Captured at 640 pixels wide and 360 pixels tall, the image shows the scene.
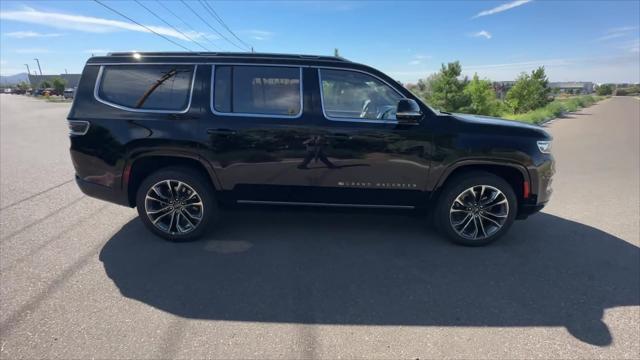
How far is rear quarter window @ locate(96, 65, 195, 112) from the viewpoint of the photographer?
3.76m

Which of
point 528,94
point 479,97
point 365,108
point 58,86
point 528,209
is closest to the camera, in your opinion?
point 365,108

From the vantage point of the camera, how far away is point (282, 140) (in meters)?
3.71

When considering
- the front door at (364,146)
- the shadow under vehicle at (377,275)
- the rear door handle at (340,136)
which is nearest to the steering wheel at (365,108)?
the front door at (364,146)

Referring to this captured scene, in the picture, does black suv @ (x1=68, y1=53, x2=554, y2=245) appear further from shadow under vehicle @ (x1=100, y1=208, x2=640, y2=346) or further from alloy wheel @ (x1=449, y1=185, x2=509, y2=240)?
shadow under vehicle @ (x1=100, y1=208, x2=640, y2=346)

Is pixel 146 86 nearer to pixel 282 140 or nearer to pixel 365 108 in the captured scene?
pixel 282 140

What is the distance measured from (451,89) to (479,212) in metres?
45.3

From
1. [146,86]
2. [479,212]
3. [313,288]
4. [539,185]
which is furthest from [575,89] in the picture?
[146,86]

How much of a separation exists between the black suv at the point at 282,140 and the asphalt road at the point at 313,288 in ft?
1.79

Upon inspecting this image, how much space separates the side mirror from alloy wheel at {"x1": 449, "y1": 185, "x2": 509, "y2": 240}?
1.00 metres

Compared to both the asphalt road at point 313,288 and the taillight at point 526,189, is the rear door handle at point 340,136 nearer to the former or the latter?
the asphalt road at point 313,288

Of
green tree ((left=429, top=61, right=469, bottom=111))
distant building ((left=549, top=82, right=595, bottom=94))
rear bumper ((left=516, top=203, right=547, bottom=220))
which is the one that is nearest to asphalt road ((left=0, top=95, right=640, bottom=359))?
rear bumper ((left=516, top=203, right=547, bottom=220))

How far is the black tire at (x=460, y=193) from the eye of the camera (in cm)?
382

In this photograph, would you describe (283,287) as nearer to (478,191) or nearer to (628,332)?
(478,191)

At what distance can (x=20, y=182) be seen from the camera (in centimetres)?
637
